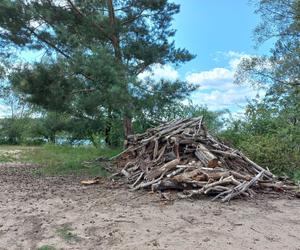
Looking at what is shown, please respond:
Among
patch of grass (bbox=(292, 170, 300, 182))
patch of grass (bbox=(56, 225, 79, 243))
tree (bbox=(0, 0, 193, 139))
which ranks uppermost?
tree (bbox=(0, 0, 193, 139))

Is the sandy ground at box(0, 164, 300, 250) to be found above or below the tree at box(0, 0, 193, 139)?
below

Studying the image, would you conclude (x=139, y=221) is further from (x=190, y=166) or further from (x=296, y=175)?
(x=296, y=175)

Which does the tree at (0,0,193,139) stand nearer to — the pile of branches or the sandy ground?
the pile of branches

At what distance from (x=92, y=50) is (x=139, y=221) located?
14.2 feet

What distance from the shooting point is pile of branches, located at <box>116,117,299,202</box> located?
5285mm

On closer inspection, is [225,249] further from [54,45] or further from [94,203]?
[54,45]

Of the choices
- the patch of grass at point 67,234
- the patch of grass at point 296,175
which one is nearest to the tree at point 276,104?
the patch of grass at point 296,175

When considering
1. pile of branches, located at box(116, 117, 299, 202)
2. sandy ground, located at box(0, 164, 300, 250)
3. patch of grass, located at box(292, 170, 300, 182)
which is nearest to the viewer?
sandy ground, located at box(0, 164, 300, 250)

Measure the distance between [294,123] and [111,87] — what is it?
4.23 metres

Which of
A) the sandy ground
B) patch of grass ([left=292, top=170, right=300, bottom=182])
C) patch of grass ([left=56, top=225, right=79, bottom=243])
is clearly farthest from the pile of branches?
patch of grass ([left=56, top=225, right=79, bottom=243])

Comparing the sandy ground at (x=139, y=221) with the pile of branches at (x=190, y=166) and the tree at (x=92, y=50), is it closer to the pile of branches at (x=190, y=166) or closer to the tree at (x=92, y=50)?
the pile of branches at (x=190, y=166)

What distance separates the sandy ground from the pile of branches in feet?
0.86

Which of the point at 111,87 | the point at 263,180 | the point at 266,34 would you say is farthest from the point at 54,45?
the point at 266,34

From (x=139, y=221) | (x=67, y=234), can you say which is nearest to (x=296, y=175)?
(x=139, y=221)
